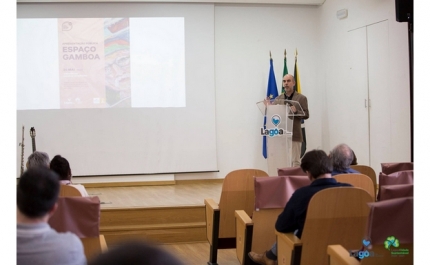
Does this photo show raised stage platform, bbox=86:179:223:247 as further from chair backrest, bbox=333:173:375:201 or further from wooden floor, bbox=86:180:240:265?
chair backrest, bbox=333:173:375:201

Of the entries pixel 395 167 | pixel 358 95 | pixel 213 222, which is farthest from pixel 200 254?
pixel 358 95

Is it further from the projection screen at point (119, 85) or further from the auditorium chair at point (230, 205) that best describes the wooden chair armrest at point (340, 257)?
the projection screen at point (119, 85)

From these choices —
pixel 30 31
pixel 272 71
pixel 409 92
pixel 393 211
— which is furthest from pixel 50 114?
pixel 393 211

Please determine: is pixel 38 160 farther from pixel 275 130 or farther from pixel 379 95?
pixel 379 95

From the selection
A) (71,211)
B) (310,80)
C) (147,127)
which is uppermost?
(310,80)

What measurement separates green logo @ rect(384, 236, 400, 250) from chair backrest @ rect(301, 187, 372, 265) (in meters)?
0.48

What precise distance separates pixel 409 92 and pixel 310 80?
101 inches

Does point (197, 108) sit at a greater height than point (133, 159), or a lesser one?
greater

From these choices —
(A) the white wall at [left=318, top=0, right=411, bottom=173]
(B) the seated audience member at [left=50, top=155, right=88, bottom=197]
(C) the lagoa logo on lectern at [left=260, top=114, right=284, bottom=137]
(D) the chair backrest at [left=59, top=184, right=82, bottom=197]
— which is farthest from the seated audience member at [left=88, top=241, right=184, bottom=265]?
(A) the white wall at [left=318, top=0, right=411, bottom=173]

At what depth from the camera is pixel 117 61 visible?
810cm

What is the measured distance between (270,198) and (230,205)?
0.72 metres

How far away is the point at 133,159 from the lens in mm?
8195

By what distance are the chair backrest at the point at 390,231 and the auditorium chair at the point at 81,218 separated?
1.37 m
